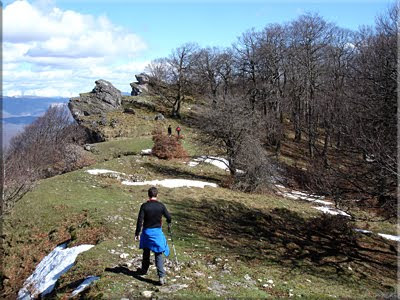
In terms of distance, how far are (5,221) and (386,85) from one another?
687 inches

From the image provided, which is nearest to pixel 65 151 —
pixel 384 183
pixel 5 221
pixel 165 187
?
pixel 165 187

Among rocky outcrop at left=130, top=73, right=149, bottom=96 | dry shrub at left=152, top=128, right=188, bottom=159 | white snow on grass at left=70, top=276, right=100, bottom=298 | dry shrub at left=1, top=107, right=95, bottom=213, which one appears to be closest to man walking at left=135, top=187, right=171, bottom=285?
white snow on grass at left=70, top=276, right=100, bottom=298

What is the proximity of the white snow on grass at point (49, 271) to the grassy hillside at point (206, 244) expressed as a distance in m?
0.47

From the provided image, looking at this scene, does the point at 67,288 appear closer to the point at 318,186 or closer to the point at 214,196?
the point at 318,186

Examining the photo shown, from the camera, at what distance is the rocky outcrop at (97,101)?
175ft

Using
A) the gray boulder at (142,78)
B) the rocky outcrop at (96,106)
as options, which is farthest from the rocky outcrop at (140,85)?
the rocky outcrop at (96,106)

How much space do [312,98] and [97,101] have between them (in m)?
31.3

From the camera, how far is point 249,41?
1885 inches

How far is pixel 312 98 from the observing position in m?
41.8

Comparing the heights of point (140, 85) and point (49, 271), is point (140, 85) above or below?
above

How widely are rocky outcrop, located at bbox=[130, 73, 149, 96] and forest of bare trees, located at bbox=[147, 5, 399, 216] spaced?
543 cm

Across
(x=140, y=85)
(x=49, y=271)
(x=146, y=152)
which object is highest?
(x=140, y=85)

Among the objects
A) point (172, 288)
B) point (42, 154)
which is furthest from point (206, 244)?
point (42, 154)

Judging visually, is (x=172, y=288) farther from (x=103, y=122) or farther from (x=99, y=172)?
(x=103, y=122)
